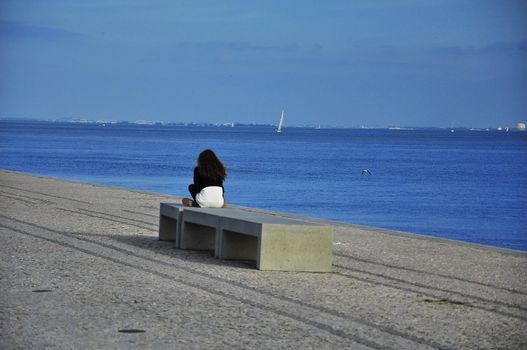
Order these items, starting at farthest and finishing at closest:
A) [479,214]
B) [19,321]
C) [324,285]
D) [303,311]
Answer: [479,214] < [324,285] < [303,311] < [19,321]

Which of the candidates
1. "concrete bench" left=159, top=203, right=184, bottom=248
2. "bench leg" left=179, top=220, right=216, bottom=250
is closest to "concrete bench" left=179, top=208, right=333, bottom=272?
"bench leg" left=179, top=220, right=216, bottom=250

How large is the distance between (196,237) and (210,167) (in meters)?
0.92

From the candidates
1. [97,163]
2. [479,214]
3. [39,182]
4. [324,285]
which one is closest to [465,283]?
[324,285]

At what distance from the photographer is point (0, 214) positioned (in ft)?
53.6

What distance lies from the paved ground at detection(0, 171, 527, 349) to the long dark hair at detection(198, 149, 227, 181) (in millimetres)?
1001

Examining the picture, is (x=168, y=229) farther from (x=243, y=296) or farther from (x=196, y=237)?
(x=243, y=296)

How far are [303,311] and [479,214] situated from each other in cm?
2363

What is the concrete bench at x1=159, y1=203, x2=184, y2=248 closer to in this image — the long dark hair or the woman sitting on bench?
the woman sitting on bench

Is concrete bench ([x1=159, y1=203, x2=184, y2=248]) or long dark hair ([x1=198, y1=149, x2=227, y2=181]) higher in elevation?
long dark hair ([x1=198, y1=149, x2=227, y2=181])

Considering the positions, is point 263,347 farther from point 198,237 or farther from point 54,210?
point 54,210

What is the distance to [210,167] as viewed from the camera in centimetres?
A: 1285

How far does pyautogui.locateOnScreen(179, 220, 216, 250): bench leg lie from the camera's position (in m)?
12.4

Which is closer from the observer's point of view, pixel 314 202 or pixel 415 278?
pixel 415 278

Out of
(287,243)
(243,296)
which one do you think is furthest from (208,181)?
(243,296)
